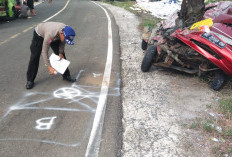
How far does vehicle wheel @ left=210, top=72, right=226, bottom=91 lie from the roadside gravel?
0.12 m

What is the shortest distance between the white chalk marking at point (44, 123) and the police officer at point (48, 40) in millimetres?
987

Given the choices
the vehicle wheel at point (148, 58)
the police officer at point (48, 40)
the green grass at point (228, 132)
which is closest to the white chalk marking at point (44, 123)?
the police officer at point (48, 40)

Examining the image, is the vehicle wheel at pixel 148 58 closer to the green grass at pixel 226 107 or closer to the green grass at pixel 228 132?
the green grass at pixel 226 107

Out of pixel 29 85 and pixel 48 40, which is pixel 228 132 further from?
pixel 29 85

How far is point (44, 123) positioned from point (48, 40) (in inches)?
60.1

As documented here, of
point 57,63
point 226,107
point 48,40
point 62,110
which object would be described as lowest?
point 62,110

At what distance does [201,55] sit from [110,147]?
293 centimetres

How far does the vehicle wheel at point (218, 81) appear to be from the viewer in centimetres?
493

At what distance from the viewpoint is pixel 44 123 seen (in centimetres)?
368

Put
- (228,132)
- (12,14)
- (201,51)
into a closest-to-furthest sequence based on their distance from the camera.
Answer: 1. (228,132)
2. (201,51)
3. (12,14)

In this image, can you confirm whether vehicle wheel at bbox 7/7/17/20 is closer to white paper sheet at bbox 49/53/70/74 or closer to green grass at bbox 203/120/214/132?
white paper sheet at bbox 49/53/70/74

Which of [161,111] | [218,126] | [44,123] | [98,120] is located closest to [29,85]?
[44,123]

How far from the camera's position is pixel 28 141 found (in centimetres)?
326

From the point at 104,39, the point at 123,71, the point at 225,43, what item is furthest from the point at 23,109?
the point at 104,39
